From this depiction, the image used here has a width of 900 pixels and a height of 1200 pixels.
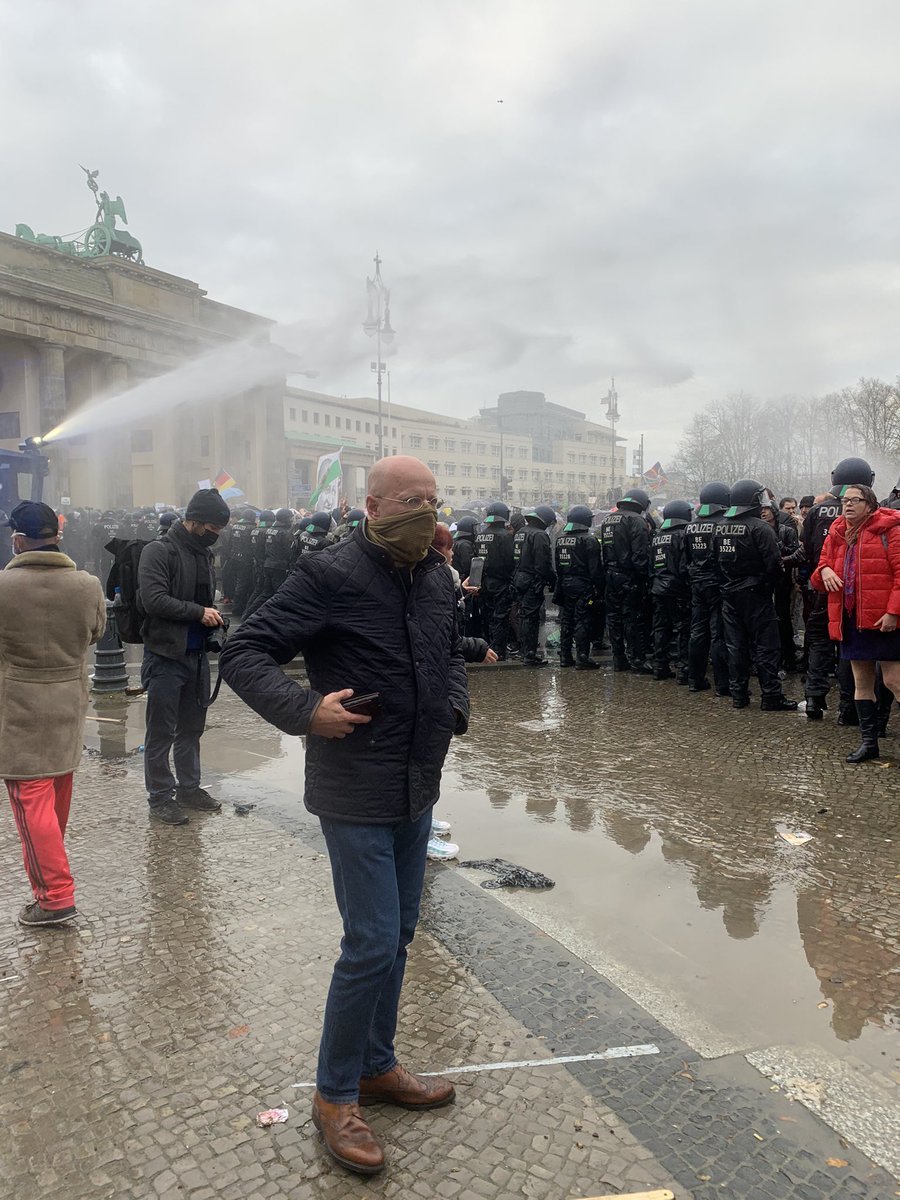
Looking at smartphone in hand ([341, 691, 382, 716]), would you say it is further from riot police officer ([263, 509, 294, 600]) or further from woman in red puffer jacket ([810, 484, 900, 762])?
riot police officer ([263, 509, 294, 600])

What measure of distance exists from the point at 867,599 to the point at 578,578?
4.69 metres

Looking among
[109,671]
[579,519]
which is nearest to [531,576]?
[579,519]

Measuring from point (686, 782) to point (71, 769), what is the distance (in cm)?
391

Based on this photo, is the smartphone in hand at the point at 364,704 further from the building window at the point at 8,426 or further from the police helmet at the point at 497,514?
the building window at the point at 8,426

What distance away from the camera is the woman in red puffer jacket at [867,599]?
6.28 meters

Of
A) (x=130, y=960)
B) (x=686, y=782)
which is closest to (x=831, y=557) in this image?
(x=686, y=782)

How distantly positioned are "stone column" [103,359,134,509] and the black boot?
42.5m

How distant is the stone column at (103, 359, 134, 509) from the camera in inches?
1750

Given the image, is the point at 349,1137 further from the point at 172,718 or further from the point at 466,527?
the point at 466,527

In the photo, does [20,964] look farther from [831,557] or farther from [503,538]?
[503,538]

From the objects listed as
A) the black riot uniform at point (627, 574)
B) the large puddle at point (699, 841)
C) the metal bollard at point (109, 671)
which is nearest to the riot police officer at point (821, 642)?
the large puddle at point (699, 841)

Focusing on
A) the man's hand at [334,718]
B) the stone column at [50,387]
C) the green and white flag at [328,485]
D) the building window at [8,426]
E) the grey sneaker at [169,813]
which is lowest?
the grey sneaker at [169,813]

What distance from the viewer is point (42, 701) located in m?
4.09

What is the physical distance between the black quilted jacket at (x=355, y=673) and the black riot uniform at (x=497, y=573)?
29.3 feet
